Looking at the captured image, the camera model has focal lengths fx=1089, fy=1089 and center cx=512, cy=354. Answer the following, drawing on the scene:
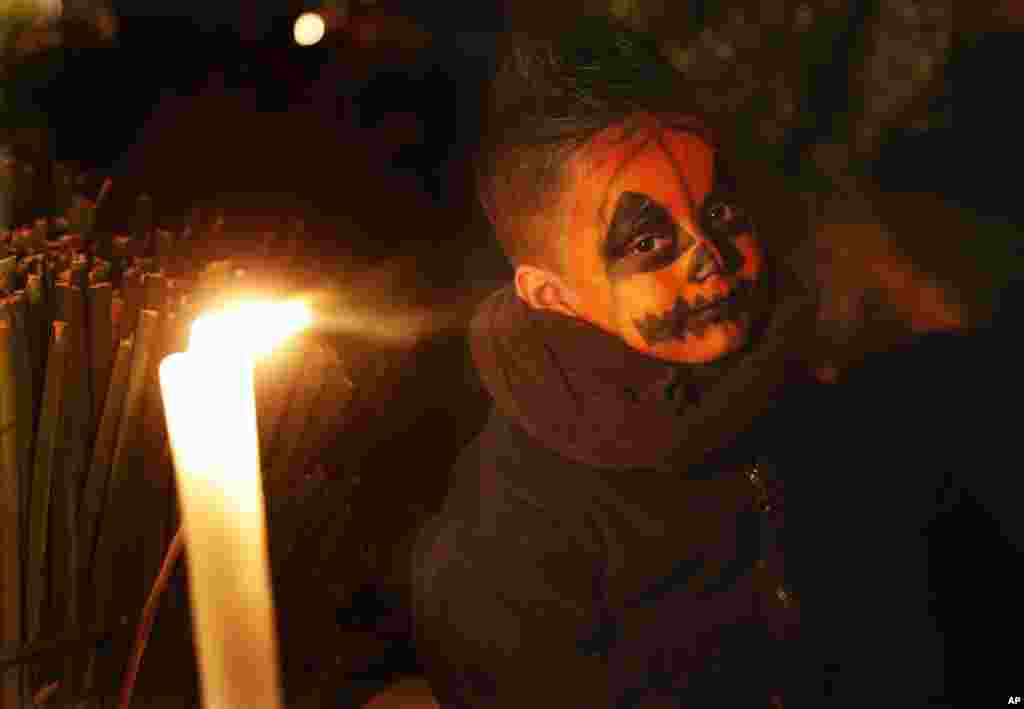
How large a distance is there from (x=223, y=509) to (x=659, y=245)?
16.5 inches

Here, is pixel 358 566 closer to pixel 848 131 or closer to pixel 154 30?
pixel 154 30

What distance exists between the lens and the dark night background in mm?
1063

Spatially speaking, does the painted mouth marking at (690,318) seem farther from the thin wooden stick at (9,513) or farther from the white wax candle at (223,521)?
the thin wooden stick at (9,513)

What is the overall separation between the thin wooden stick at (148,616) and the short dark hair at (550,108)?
391mm

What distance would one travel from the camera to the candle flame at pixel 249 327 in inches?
33.1

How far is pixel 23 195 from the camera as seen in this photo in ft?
4.23

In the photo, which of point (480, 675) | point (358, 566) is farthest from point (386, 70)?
point (480, 675)

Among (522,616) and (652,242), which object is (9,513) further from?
(652,242)

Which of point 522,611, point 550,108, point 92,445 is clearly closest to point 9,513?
point 92,445

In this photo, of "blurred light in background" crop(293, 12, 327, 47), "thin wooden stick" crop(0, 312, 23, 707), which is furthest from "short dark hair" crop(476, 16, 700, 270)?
"thin wooden stick" crop(0, 312, 23, 707)

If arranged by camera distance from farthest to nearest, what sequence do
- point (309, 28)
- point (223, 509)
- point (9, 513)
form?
point (309, 28)
point (9, 513)
point (223, 509)

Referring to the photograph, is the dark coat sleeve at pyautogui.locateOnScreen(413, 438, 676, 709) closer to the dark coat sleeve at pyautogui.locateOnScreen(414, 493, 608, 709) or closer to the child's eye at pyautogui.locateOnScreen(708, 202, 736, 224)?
the dark coat sleeve at pyautogui.locateOnScreen(414, 493, 608, 709)

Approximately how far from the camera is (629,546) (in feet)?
3.07

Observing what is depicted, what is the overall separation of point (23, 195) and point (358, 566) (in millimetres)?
616
